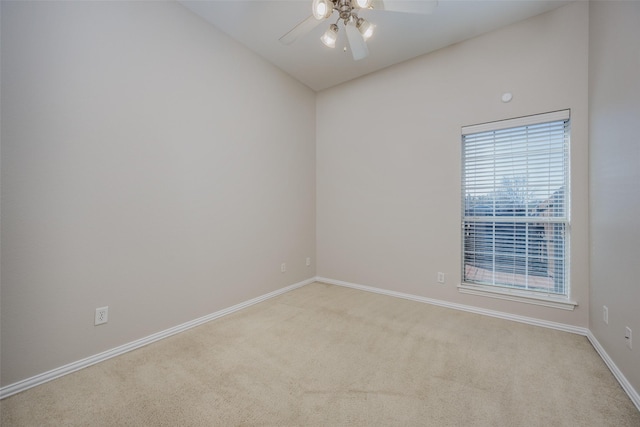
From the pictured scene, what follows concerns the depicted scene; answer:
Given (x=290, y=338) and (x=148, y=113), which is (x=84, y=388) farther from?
(x=148, y=113)

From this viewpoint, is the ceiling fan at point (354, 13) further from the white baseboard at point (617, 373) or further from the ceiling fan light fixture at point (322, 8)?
the white baseboard at point (617, 373)

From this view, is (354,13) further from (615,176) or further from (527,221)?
(527,221)

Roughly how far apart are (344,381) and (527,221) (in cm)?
237

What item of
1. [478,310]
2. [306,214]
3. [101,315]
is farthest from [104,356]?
[478,310]

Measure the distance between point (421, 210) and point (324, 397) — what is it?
92.1 inches

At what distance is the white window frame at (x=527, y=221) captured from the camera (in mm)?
2477

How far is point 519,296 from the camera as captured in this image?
2670 mm

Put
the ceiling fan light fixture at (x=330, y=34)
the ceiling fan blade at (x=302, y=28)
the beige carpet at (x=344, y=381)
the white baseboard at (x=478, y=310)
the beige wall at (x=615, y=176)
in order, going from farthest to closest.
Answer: the white baseboard at (x=478, y=310)
the ceiling fan light fixture at (x=330, y=34)
the ceiling fan blade at (x=302, y=28)
the beige wall at (x=615, y=176)
the beige carpet at (x=344, y=381)

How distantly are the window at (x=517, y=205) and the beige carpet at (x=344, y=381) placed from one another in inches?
20.4

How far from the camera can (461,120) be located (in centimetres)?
298

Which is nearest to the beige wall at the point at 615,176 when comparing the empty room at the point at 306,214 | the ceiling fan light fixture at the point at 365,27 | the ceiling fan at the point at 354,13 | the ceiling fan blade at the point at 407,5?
the empty room at the point at 306,214

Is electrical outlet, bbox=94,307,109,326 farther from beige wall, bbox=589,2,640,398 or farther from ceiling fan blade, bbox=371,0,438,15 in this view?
beige wall, bbox=589,2,640,398

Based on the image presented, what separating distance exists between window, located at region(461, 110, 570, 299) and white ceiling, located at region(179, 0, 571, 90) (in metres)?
0.99

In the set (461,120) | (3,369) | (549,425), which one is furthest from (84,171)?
(461,120)
